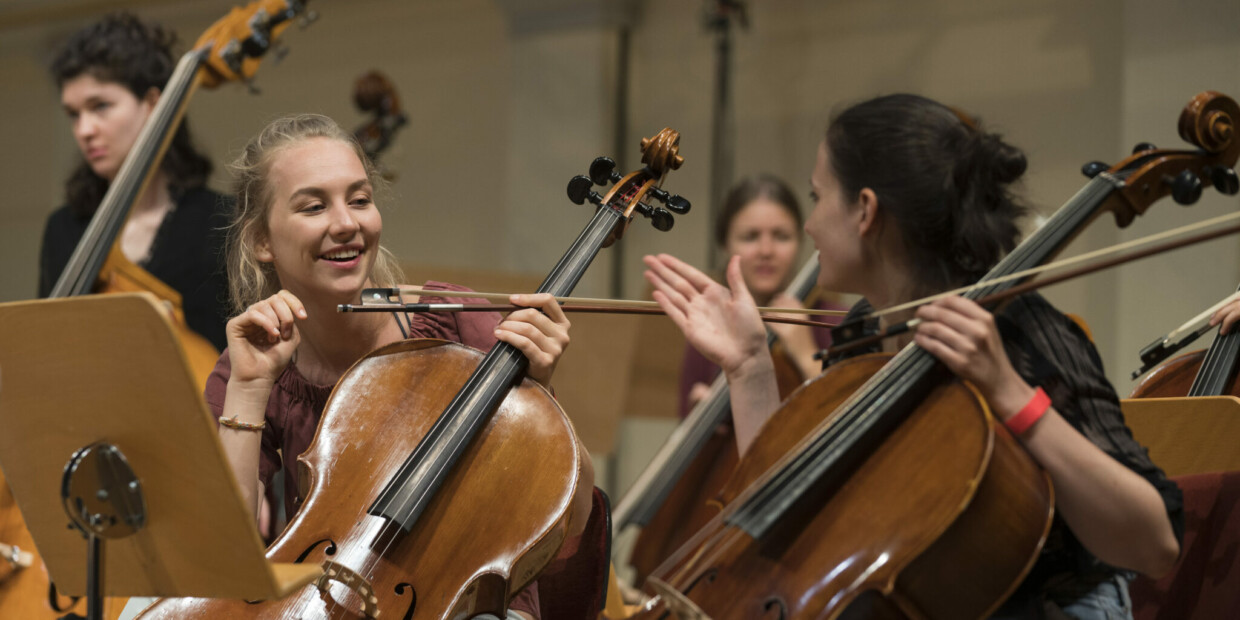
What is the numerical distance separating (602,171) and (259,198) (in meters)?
0.48

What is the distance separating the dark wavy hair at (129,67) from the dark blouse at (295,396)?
116 cm

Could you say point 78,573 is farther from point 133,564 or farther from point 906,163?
point 906,163

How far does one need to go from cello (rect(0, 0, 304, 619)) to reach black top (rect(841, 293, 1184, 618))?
124 cm

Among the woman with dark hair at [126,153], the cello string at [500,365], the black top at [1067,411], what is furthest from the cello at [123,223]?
the black top at [1067,411]

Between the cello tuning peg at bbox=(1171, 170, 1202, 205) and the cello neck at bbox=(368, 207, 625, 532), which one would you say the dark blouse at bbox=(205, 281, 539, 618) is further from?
the cello tuning peg at bbox=(1171, 170, 1202, 205)

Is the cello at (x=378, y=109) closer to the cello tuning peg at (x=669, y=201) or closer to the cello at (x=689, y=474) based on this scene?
the cello at (x=689, y=474)

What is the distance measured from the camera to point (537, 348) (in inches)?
53.9

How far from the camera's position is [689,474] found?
2584 mm

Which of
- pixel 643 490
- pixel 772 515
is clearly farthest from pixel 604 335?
pixel 772 515

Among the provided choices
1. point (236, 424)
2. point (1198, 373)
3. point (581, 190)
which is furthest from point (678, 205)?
point (1198, 373)

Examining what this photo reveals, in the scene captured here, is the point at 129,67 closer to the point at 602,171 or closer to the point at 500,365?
the point at 602,171

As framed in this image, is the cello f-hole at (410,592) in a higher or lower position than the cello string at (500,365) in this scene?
lower

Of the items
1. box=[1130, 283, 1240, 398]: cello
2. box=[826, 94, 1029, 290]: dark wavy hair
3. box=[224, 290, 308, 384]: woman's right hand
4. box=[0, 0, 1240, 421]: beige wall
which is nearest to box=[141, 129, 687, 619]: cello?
box=[224, 290, 308, 384]: woman's right hand

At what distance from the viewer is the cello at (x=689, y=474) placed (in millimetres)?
2496
